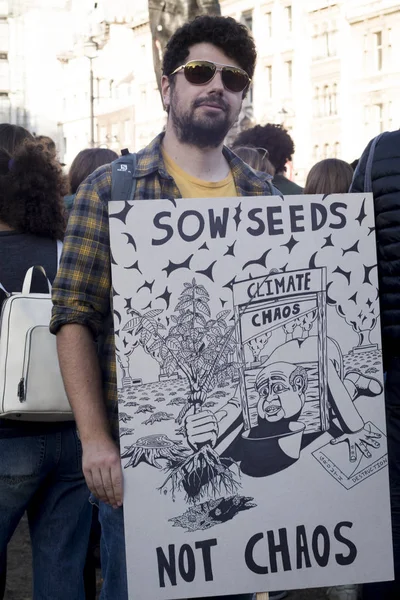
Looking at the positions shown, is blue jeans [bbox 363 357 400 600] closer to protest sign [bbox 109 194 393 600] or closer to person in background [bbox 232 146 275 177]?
protest sign [bbox 109 194 393 600]

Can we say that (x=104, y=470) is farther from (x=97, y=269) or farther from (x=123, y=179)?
(x=123, y=179)

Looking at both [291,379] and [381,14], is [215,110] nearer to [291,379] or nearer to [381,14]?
[291,379]

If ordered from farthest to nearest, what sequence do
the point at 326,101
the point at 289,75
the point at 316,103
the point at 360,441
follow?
the point at 289,75 → the point at 316,103 → the point at 326,101 → the point at 360,441

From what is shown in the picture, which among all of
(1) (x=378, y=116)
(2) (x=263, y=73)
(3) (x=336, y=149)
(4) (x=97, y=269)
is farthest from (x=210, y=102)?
(2) (x=263, y=73)

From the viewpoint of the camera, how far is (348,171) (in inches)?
207

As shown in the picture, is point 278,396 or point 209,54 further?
point 209,54

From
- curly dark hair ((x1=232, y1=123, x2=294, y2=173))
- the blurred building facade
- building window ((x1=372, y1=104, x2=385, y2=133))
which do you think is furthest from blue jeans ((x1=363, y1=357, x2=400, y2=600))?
building window ((x1=372, y1=104, x2=385, y2=133))

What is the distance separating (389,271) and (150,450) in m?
0.82

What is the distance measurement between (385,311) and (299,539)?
0.68 metres

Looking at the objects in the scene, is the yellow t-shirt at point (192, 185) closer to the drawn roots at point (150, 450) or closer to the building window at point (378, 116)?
the drawn roots at point (150, 450)

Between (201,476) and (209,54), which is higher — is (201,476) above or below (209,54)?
below

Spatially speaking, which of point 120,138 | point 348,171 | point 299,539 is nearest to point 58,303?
point 299,539

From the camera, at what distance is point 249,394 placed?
2490mm

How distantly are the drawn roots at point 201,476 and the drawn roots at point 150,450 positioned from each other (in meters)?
0.03
